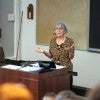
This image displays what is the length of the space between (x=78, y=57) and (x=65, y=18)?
2.52 ft

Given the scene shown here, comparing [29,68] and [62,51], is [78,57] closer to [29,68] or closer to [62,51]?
[62,51]

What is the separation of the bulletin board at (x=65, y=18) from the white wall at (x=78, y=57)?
0.48ft

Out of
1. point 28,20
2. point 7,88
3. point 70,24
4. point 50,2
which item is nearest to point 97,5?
point 70,24

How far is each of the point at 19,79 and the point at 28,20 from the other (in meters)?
3.02

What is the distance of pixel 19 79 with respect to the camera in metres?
4.11

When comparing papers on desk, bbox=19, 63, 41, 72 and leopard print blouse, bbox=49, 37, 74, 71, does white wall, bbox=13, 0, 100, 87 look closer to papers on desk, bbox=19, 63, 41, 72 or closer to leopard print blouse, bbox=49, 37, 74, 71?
leopard print blouse, bbox=49, 37, 74, 71

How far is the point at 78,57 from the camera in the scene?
6191 mm

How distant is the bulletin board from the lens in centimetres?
602

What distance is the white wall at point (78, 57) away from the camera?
6011 mm

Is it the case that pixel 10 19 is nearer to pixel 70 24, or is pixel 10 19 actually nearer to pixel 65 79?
pixel 70 24

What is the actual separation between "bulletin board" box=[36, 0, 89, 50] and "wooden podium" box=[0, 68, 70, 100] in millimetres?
1844

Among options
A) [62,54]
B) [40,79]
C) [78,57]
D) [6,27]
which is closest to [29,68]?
[40,79]

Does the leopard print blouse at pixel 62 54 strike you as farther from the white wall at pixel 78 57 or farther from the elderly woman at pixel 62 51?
the white wall at pixel 78 57

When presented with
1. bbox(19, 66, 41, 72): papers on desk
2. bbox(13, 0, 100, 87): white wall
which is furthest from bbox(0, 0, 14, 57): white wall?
bbox(19, 66, 41, 72): papers on desk
